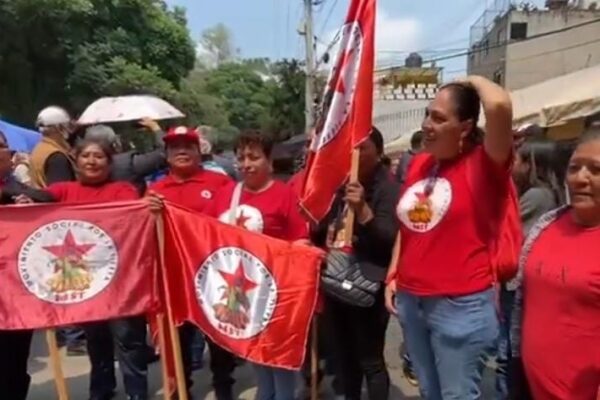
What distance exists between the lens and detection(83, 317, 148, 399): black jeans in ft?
16.7

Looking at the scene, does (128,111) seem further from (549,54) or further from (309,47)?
(549,54)

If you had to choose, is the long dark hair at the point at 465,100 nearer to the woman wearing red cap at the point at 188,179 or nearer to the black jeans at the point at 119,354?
the woman wearing red cap at the point at 188,179

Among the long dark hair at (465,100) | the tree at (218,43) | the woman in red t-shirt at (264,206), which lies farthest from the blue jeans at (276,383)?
the tree at (218,43)

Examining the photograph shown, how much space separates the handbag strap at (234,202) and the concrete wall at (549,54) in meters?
29.2

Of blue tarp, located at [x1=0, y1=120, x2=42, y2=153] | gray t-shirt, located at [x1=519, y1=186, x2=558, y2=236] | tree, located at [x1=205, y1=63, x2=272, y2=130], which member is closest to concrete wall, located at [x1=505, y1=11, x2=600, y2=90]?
blue tarp, located at [x1=0, y1=120, x2=42, y2=153]

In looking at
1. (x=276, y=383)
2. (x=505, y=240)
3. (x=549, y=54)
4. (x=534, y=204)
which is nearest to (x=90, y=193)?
(x=276, y=383)

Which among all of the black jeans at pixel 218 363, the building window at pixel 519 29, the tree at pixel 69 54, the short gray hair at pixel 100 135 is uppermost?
the building window at pixel 519 29

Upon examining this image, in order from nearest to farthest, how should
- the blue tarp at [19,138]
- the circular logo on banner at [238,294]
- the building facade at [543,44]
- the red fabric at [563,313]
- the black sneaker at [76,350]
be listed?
the red fabric at [563,313]
the circular logo on banner at [238,294]
the black sneaker at [76,350]
the blue tarp at [19,138]
the building facade at [543,44]

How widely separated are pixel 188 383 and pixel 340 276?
5.14 ft

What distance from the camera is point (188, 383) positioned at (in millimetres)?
5453

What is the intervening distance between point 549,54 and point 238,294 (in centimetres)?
3132

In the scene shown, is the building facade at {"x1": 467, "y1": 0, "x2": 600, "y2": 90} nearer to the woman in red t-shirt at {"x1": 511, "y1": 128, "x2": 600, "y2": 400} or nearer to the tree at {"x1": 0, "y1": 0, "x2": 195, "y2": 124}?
the tree at {"x1": 0, "y1": 0, "x2": 195, "y2": 124}

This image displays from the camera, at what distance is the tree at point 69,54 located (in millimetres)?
20031

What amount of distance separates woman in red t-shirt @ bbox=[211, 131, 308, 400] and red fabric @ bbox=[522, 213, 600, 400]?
1.87 metres
